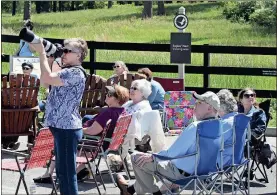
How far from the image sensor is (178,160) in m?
7.94

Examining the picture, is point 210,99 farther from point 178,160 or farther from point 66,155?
point 66,155

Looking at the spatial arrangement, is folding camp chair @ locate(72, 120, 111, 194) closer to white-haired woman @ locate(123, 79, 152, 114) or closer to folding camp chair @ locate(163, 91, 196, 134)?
white-haired woman @ locate(123, 79, 152, 114)

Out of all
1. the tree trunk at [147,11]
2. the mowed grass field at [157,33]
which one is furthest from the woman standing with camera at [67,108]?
the tree trunk at [147,11]

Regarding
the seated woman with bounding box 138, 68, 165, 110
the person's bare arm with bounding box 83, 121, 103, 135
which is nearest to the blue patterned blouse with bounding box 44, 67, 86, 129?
the person's bare arm with bounding box 83, 121, 103, 135

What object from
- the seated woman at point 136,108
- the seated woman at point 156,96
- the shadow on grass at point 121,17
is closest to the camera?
the seated woman at point 136,108

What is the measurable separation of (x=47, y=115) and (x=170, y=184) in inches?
59.6

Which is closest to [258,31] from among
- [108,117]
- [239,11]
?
[239,11]

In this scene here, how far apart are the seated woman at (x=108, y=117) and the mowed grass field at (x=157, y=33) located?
9515 millimetres

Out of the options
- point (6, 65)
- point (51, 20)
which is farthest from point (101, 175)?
point (51, 20)

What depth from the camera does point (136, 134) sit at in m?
9.88

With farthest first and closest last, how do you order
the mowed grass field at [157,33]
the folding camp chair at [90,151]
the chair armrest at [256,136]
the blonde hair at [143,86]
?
1. the mowed grass field at [157,33]
2. the blonde hair at [143,86]
3. the chair armrest at [256,136]
4. the folding camp chair at [90,151]

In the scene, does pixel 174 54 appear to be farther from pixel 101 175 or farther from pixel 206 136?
pixel 206 136

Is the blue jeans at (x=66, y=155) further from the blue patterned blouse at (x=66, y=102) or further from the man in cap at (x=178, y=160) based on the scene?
the man in cap at (x=178, y=160)

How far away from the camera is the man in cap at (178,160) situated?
7.82m
